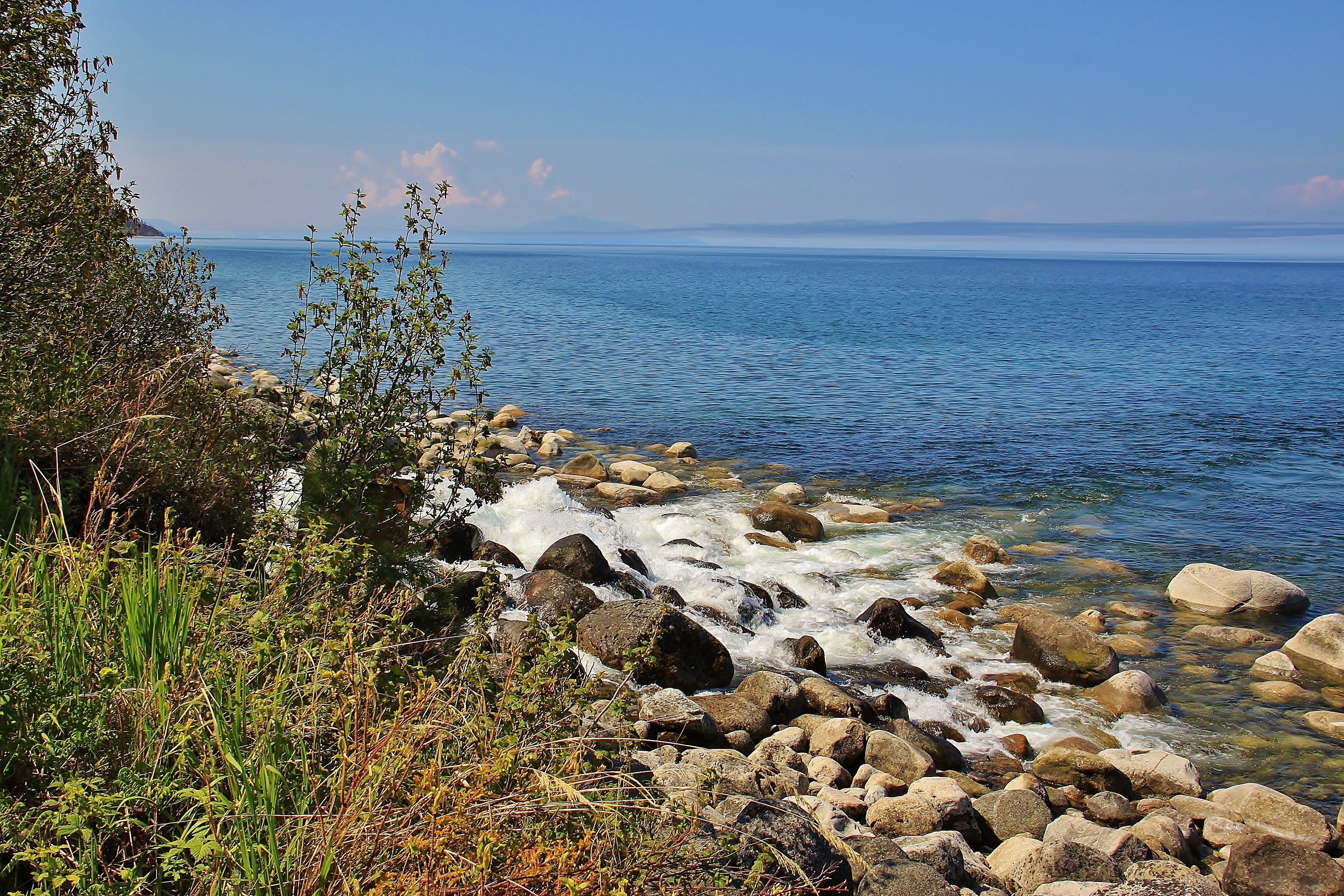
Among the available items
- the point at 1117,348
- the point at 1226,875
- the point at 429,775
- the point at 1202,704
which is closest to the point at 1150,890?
the point at 1226,875

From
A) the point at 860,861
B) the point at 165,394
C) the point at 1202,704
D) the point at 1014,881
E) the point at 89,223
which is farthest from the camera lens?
the point at 1202,704

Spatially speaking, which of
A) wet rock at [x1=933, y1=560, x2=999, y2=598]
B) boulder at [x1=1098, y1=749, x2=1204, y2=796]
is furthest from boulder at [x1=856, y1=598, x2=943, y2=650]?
boulder at [x1=1098, y1=749, x2=1204, y2=796]

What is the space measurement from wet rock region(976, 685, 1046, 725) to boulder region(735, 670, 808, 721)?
9.60ft

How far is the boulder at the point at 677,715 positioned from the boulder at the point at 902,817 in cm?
211

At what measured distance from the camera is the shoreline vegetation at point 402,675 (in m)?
3.86

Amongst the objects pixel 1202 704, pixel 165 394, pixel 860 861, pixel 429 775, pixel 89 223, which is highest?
pixel 89 223

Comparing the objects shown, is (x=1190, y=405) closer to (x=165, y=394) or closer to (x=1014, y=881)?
(x=1014, y=881)

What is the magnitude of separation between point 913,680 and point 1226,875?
5246mm

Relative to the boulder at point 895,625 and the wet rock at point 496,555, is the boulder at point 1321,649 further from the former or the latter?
the wet rock at point 496,555

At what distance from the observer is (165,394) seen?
9.25 m

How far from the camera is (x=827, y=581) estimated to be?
17625 mm

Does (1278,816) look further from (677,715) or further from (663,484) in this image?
(663,484)

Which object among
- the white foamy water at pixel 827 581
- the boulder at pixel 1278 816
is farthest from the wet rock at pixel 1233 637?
the boulder at pixel 1278 816

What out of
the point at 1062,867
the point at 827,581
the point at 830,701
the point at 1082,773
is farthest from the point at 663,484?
the point at 1062,867
